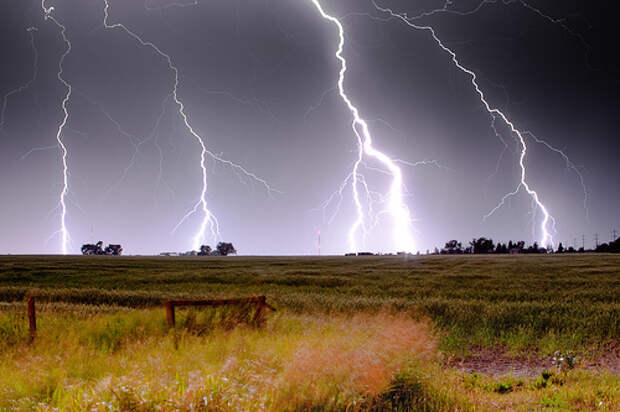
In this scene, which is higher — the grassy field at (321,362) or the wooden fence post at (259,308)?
the wooden fence post at (259,308)

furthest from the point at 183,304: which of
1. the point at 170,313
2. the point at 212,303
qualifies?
the point at 170,313

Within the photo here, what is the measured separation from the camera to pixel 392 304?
15766mm

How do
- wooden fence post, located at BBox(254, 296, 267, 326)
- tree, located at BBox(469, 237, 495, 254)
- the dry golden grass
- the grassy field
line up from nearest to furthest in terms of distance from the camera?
1. the dry golden grass
2. the grassy field
3. wooden fence post, located at BBox(254, 296, 267, 326)
4. tree, located at BBox(469, 237, 495, 254)

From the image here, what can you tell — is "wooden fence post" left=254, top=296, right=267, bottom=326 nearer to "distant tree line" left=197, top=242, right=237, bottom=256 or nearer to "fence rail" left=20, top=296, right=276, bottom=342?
"fence rail" left=20, top=296, right=276, bottom=342

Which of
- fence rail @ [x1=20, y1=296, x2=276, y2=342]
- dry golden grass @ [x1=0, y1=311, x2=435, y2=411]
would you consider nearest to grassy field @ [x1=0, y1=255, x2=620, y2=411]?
dry golden grass @ [x1=0, y1=311, x2=435, y2=411]

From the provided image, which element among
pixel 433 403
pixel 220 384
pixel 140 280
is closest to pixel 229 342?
pixel 220 384

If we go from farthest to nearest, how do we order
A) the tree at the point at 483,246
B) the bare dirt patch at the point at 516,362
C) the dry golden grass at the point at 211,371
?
1. the tree at the point at 483,246
2. the bare dirt patch at the point at 516,362
3. the dry golden grass at the point at 211,371

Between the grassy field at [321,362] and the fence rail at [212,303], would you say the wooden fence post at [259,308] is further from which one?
the grassy field at [321,362]

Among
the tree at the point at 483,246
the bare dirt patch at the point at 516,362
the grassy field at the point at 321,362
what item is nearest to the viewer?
the grassy field at the point at 321,362

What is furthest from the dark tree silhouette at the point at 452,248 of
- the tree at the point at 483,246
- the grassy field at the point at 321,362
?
the grassy field at the point at 321,362

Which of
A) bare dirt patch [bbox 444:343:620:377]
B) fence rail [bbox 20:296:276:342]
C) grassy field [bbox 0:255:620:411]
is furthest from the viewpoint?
fence rail [bbox 20:296:276:342]

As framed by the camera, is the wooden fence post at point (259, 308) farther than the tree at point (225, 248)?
No

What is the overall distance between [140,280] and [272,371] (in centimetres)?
2633

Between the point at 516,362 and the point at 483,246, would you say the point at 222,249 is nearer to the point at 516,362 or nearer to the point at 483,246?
the point at 483,246
